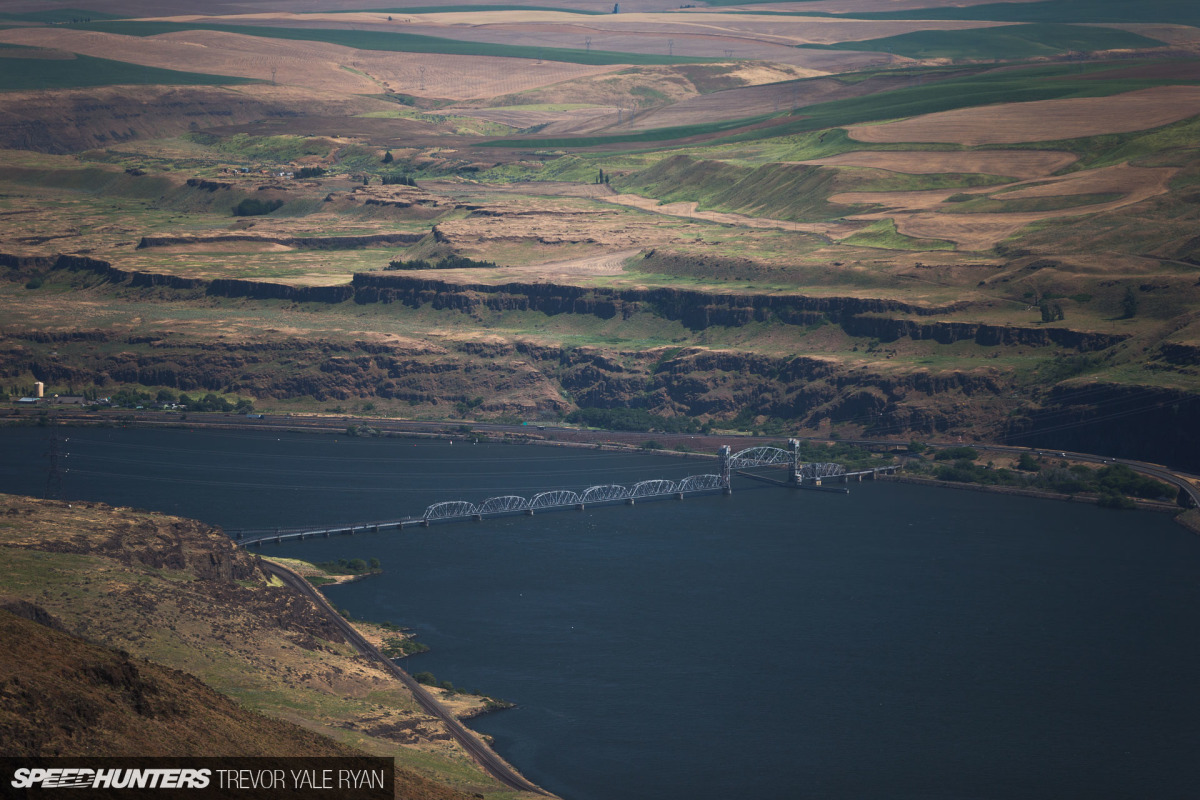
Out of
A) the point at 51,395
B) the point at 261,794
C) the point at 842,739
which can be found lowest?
the point at 51,395

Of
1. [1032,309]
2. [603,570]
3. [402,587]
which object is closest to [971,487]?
[1032,309]

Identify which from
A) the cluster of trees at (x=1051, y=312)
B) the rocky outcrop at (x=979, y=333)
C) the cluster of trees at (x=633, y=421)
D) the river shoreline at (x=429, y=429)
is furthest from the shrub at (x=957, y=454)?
the cluster of trees at (x=633, y=421)

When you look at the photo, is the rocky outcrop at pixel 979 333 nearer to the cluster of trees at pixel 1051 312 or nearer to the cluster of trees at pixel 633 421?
the cluster of trees at pixel 1051 312

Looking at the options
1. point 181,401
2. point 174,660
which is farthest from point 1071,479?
point 181,401

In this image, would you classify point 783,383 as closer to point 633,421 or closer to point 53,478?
point 633,421

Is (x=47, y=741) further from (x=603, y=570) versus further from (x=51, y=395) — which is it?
(x=51, y=395)

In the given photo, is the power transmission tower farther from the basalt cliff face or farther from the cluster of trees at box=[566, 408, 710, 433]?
the cluster of trees at box=[566, 408, 710, 433]

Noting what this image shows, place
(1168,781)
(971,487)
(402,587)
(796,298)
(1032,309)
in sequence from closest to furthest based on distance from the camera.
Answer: (1168,781) → (402,587) → (971,487) → (1032,309) → (796,298)
